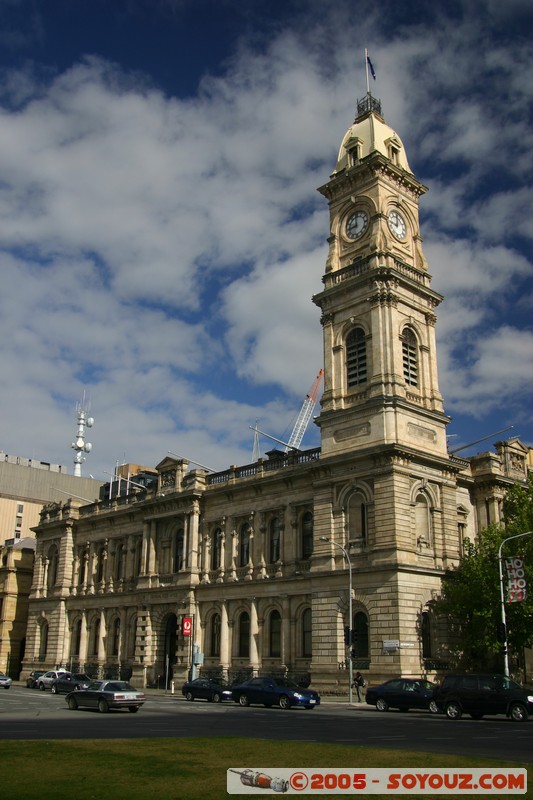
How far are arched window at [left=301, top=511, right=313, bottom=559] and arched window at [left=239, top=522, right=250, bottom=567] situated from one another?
556 cm

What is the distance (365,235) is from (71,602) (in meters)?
43.0

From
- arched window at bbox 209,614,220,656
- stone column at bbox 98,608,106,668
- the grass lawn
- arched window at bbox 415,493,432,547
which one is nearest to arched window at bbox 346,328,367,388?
arched window at bbox 415,493,432,547

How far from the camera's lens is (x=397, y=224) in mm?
55375

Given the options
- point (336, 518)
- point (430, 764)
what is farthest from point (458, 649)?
point (430, 764)

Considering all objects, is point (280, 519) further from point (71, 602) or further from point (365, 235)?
point (71, 602)

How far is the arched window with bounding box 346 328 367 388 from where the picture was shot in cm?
5069

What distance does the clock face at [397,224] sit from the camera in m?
54.6

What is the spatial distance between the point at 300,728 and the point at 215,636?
1325 inches

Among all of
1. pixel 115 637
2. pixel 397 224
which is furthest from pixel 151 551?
pixel 397 224

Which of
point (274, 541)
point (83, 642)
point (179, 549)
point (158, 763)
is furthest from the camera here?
point (83, 642)

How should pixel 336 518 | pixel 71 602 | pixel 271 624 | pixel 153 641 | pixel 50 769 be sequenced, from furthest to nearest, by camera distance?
pixel 71 602 < pixel 153 641 < pixel 271 624 < pixel 336 518 < pixel 50 769

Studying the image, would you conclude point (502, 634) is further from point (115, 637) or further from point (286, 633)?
point (115, 637)

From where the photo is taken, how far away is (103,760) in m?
15.2

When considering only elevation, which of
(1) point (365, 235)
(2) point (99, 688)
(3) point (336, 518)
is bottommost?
(2) point (99, 688)
